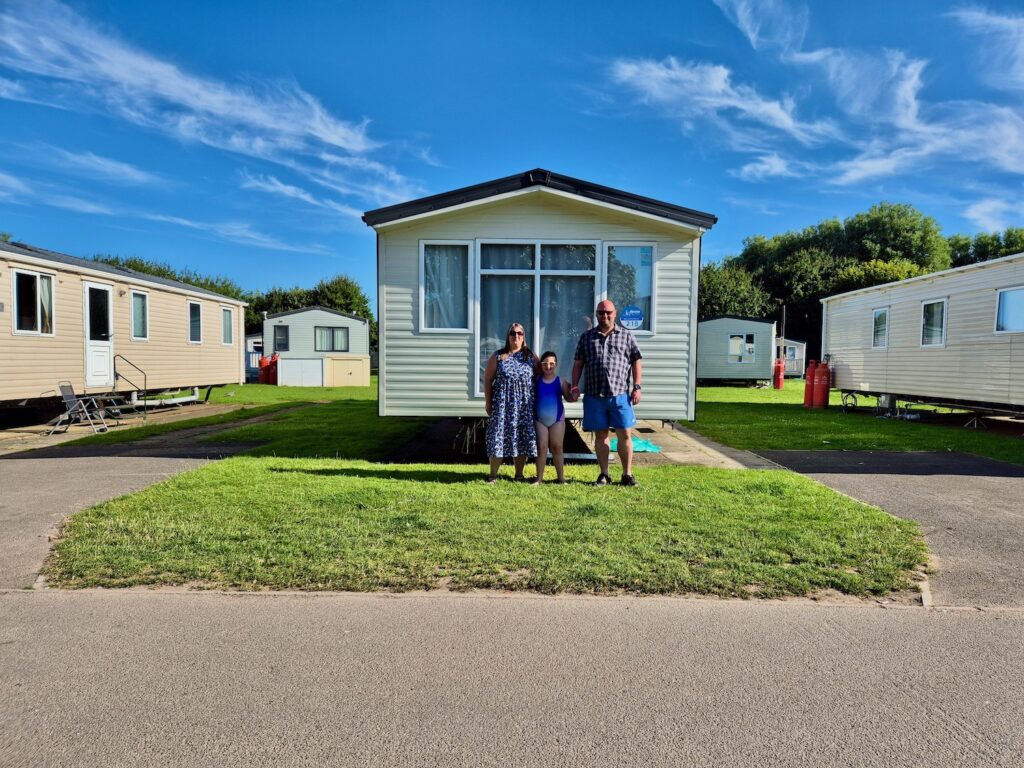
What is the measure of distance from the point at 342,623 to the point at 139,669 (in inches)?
34.7

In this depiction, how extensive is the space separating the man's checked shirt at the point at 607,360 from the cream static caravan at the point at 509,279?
2.06m

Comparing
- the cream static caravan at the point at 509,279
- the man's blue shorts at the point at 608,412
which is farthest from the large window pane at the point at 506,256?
the man's blue shorts at the point at 608,412

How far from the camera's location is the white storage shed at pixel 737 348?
101 ft

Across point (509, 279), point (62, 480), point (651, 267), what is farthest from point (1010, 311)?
point (62, 480)

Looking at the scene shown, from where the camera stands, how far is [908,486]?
693 centimetres

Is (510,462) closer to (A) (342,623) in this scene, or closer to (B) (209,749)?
(A) (342,623)

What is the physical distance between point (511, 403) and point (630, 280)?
3.00m

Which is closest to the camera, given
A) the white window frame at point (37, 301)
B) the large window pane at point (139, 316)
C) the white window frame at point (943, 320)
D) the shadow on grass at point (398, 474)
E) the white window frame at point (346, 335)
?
the shadow on grass at point (398, 474)

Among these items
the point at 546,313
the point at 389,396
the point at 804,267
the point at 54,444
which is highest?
the point at 804,267

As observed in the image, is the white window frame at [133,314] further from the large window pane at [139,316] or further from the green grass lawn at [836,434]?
the green grass lawn at [836,434]

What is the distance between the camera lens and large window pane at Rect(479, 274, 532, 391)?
340 inches

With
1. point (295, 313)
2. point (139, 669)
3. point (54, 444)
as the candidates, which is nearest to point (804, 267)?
point (295, 313)

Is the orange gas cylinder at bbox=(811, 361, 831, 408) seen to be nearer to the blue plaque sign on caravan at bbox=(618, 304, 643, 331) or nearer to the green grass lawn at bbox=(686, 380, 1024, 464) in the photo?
the green grass lawn at bbox=(686, 380, 1024, 464)

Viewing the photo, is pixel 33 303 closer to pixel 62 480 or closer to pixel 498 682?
pixel 62 480
